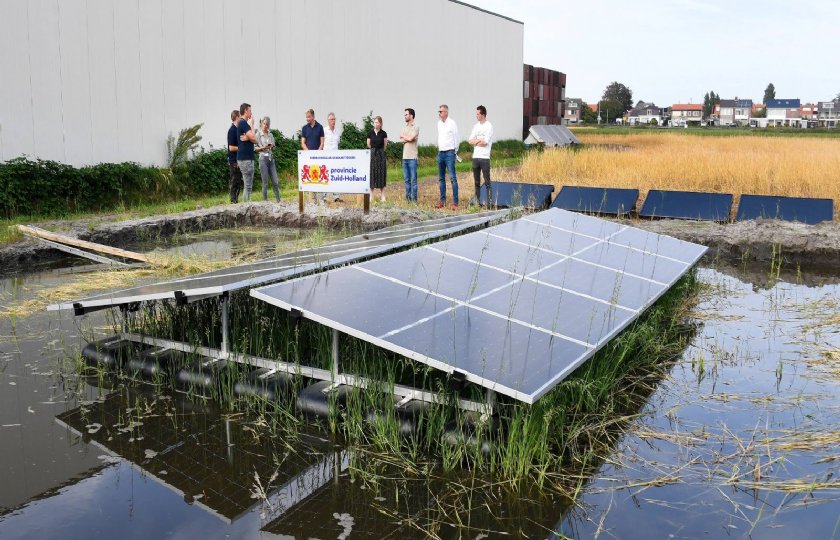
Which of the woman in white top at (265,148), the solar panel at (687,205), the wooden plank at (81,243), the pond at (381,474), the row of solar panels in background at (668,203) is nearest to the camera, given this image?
the pond at (381,474)

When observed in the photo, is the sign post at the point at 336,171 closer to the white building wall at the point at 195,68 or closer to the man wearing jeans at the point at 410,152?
the man wearing jeans at the point at 410,152

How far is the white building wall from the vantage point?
1745 cm

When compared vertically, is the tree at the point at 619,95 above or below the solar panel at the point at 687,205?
above

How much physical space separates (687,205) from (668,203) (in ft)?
1.34

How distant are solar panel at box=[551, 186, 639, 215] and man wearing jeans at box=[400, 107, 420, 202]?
3085 millimetres

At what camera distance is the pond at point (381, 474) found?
4.54 metres

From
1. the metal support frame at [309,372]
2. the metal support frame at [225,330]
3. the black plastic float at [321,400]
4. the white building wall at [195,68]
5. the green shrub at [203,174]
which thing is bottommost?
the black plastic float at [321,400]

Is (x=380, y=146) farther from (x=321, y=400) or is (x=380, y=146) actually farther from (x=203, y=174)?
(x=321, y=400)

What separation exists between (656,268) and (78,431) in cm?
634

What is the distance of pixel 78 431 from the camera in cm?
584

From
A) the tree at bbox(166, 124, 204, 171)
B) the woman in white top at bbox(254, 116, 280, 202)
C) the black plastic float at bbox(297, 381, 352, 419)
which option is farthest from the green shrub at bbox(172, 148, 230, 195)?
the black plastic float at bbox(297, 381, 352, 419)

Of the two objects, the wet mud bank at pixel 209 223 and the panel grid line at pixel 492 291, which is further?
the wet mud bank at pixel 209 223

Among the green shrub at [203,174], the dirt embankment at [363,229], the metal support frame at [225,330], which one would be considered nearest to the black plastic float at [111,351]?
the metal support frame at [225,330]

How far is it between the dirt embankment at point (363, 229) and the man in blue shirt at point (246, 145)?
2.32ft
